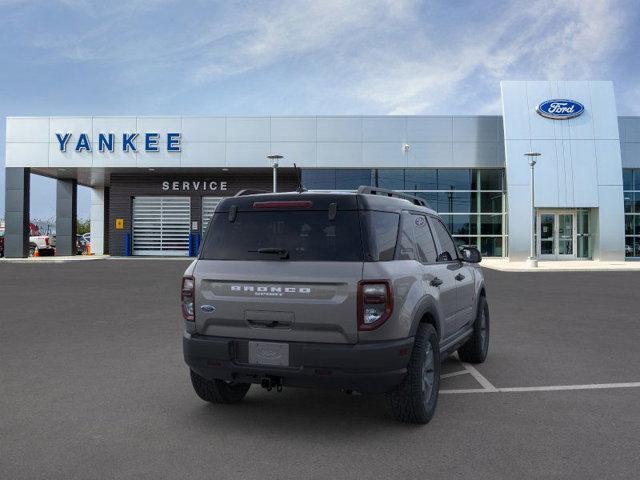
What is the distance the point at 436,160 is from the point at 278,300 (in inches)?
1094

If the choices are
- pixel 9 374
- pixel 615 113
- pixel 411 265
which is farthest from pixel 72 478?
pixel 615 113

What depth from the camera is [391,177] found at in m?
31.7

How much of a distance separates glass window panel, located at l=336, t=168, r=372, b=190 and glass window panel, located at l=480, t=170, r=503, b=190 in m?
6.12

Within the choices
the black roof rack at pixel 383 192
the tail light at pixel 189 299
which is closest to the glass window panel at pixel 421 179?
the black roof rack at pixel 383 192

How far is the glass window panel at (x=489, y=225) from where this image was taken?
31984 millimetres

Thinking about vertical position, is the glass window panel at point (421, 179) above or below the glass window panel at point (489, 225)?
above

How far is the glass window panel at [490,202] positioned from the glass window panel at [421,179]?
267 cm

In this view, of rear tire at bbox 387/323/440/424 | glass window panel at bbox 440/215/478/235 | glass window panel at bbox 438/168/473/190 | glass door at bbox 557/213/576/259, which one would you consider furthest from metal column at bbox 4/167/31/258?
rear tire at bbox 387/323/440/424

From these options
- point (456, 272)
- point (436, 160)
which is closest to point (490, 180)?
point (436, 160)

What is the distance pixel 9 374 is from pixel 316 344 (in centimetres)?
388

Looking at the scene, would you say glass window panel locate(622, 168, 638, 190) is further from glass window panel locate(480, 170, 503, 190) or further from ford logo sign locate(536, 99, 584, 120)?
glass window panel locate(480, 170, 503, 190)

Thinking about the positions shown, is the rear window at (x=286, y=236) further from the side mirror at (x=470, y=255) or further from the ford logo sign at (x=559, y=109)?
the ford logo sign at (x=559, y=109)

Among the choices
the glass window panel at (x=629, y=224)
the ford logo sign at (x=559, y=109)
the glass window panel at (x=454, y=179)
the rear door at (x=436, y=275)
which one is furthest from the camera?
the glass window panel at (x=629, y=224)

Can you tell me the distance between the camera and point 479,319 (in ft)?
21.9
